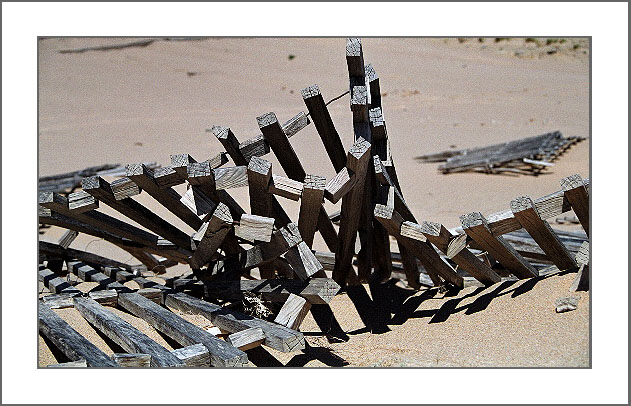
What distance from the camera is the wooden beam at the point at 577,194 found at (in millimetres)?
4098

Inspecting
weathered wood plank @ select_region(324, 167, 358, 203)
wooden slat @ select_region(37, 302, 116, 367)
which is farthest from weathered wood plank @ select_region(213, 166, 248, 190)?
wooden slat @ select_region(37, 302, 116, 367)

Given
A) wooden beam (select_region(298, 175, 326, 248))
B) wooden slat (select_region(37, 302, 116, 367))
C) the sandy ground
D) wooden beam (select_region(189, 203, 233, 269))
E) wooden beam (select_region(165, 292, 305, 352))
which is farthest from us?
the sandy ground

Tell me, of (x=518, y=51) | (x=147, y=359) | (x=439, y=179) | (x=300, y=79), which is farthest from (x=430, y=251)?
(x=518, y=51)

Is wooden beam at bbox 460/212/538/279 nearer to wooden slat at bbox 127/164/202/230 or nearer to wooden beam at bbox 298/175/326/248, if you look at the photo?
wooden beam at bbox 298/175/326/248

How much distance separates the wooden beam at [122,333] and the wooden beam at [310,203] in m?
1.14

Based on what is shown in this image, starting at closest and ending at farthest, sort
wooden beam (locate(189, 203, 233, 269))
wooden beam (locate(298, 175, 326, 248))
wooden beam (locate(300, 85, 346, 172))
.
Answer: wooden beam (locate(298, 175, 326, 248)), wooden beam (locate(189, 203, 233, 269)), wooden beam (locate(300, 85, 346, 172))

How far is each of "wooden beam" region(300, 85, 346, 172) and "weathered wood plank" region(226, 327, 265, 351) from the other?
58.5 inches

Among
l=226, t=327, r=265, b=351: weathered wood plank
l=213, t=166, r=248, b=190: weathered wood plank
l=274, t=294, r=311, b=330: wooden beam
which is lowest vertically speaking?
l=226, t=327, r=265, b=351: weathered wood plank

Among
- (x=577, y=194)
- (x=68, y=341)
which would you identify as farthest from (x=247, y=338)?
(x=577, y=194)

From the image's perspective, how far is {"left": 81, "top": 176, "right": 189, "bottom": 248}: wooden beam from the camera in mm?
4270

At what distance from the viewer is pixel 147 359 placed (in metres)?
3.51

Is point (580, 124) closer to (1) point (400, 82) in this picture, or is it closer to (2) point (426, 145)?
(2) point (426, 145)

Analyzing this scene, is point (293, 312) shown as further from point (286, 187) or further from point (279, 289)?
point (286, 187)

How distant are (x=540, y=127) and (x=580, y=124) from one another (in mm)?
1196
